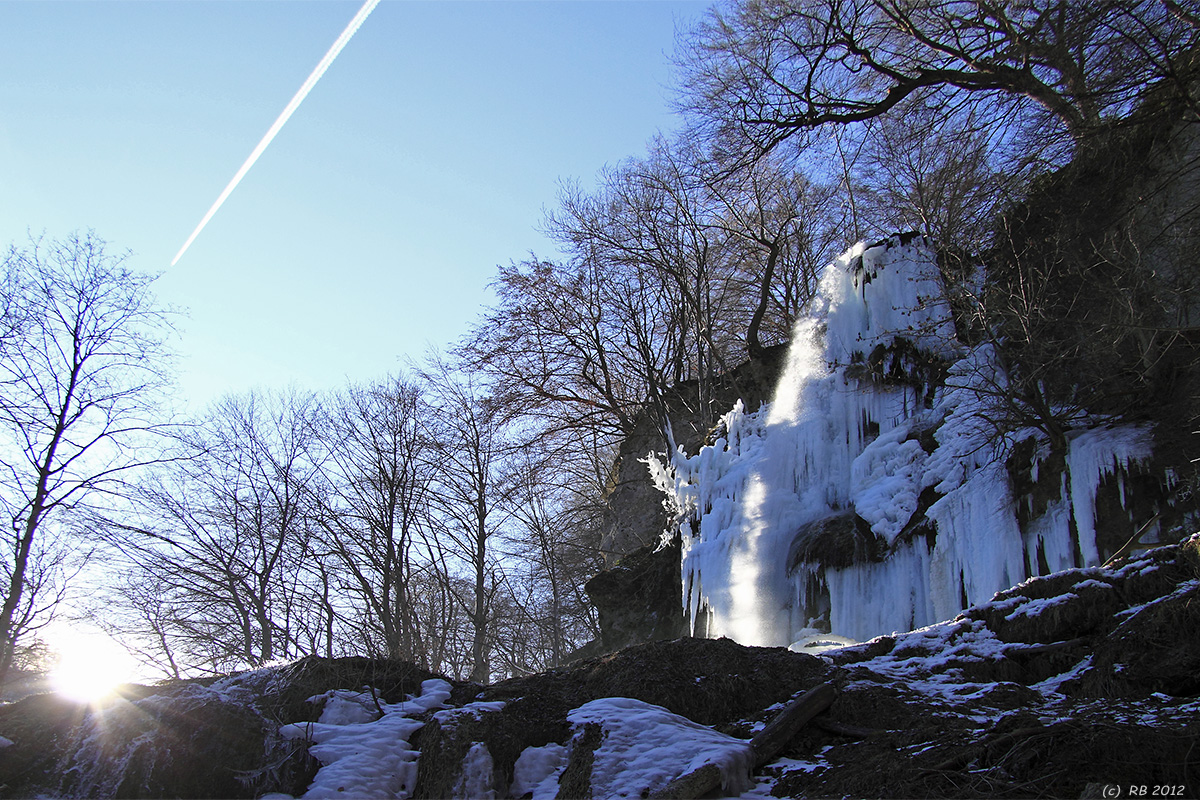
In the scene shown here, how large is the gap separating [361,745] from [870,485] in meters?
7.55

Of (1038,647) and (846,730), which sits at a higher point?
(1038,647)

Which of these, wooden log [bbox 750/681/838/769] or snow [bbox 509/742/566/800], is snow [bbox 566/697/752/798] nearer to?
wooden log [bbox 750/681/838/769]

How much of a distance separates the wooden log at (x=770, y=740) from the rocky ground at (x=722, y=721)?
0.05 metres

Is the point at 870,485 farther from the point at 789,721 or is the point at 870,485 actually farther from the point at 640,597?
the point at 640,597

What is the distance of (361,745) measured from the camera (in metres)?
5.30

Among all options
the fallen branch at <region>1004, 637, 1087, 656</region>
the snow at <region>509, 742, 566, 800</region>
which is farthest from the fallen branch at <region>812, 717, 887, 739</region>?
the snow at <region>509, 742, 566, 800</region>

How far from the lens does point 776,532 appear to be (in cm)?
1131

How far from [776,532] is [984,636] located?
5.25m

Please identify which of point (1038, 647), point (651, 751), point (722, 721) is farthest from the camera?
point (722, 721)

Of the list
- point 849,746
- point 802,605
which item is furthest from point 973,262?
point 849,746

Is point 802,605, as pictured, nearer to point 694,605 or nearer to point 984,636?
point 694,605

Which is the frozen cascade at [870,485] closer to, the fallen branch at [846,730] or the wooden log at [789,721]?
the wooden log at [789,721]

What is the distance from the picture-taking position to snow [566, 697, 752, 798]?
15.2ft

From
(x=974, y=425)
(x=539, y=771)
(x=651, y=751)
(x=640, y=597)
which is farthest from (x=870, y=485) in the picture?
(x=539, y=771)
